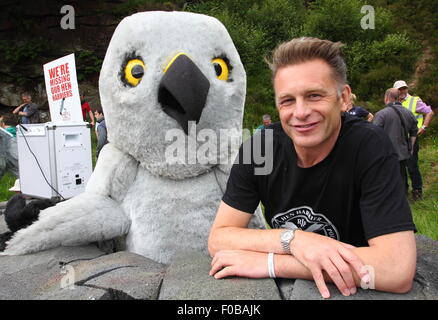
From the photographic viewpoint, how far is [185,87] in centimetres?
213

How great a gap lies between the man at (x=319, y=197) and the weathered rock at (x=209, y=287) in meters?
0.05

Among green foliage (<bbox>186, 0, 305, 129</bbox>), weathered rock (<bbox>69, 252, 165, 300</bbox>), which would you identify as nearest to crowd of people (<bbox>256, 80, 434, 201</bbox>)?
weathered rock (<bbox>69, 252, 165, 300</bbox>)

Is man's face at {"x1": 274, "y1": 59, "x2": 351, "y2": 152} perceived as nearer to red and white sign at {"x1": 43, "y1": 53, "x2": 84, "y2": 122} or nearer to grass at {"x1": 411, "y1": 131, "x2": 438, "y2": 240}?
grass at {"x1": 411, "y1": 131, "x2": 438, "y2": 240}

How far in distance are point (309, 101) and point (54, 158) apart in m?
3.78

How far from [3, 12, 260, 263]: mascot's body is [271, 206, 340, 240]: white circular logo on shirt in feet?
2.41

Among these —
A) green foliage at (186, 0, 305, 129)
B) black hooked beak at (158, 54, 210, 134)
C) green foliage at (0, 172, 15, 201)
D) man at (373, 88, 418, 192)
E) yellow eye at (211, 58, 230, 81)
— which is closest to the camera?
black hooked beak at (158, 54, 210, 134)

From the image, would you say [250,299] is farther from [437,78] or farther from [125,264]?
[437,78]

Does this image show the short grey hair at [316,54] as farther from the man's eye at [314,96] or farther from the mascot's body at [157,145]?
the mascot's body at [157,145]

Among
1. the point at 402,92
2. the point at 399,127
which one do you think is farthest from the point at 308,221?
the point at 402,92

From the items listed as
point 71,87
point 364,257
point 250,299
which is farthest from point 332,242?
point 71,87

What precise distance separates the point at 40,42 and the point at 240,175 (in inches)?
530

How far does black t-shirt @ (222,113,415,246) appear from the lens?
1.46 meters

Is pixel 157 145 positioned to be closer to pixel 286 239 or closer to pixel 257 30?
pixel 286 239

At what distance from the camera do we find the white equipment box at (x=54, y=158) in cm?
456
